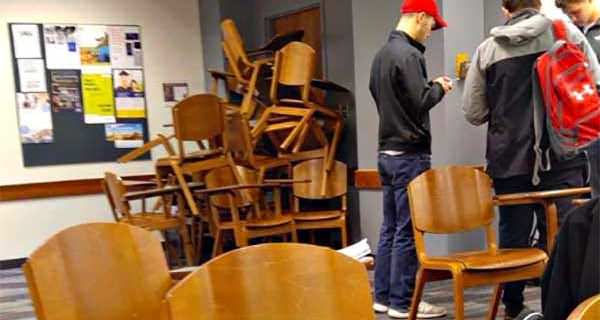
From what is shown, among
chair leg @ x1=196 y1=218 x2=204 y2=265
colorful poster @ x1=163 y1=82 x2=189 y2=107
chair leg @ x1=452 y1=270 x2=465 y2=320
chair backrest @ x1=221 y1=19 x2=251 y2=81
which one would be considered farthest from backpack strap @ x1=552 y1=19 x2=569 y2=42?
colorful poster @ x1=163 y1=82 x2=189 y2=107

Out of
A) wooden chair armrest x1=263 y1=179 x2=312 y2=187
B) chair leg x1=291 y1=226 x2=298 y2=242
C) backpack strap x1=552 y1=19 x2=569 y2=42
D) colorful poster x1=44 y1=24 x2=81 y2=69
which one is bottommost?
chair leg x1=291 y1=226 x2=298 y2=242

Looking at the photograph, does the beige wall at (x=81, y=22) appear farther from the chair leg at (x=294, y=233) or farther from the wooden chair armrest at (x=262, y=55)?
the chair leg at (x=294, y=233)

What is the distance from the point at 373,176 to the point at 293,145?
0.66 meters

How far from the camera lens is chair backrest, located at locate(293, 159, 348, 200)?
4363 millimetres

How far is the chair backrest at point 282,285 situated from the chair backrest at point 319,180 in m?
3.07

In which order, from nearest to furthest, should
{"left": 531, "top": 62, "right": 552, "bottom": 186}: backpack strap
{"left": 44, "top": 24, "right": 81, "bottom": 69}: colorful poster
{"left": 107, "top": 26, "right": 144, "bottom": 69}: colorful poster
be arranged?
{"left": 531, "top": 62, "right": 552, "bottom": 186}: backpack strap, {"left": 44, "top": 24, "right": 81, "bottom": 69}: colorful poster, {"left": 107, "top": 26, "right": 144, "bottom": 69}: colorful poster

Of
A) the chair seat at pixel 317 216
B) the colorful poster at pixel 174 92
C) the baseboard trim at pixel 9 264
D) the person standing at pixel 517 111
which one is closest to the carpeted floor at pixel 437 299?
the person standing at pixel 517 111

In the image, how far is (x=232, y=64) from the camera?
191 inches

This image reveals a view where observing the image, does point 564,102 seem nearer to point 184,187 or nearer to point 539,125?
point 539,125

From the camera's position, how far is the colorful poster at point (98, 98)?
17.1ft

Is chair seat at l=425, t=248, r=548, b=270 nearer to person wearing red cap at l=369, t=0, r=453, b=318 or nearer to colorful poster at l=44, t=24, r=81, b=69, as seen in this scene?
person wearing red cap at l=369, t=0, r=453, b=318

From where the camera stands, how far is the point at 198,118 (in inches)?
156

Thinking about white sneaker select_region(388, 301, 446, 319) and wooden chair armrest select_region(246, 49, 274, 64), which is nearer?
white sneaker select_region(388, 301, 446, 319)

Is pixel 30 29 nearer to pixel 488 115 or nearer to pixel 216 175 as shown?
pixel 216 175
